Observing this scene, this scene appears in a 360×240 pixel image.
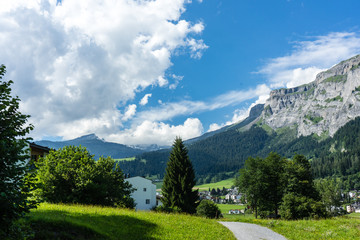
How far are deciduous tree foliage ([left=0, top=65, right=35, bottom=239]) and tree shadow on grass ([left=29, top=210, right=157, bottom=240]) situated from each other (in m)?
3.22

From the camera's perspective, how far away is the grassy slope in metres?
12.2

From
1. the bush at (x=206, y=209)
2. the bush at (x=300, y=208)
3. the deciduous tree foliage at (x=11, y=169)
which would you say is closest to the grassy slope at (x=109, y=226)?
the deciduous tree foliage at (x=11, y=169)

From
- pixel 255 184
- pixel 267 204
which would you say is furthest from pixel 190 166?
pixel 267 204

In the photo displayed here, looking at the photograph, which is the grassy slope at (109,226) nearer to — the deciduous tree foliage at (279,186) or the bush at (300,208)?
the bush at (300,208)

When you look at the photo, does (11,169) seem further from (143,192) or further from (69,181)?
(143,192)

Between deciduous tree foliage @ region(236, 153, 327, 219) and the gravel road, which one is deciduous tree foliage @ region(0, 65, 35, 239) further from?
deciduous tree foliage @ region(236, 153, 327, 219)

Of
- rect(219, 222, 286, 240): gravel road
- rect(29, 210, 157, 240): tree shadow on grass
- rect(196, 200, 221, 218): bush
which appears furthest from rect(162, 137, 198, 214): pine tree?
rect(29, 210, 157, 240): tree shadow on grass

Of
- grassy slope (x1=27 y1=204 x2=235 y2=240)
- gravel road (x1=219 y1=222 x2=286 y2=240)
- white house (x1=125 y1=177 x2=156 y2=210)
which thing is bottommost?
white house (x1=125 y1=177 x2=156 y2=210)

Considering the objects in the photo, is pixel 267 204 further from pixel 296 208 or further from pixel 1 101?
pixel 1 101

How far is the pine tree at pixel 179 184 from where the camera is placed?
161 ft

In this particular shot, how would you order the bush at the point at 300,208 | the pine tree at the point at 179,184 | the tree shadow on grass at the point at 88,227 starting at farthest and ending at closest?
the pine tree at the point at 179,184
the bush at the point at 300,208
the tree shadow on grass at the point at 88,227

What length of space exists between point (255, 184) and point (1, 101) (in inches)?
2085

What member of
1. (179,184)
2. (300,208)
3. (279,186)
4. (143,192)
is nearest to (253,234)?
(300,208)

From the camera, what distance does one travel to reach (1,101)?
9203mm
